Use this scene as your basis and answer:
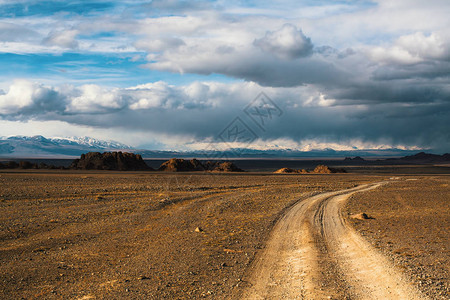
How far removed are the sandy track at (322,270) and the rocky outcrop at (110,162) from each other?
67.6m

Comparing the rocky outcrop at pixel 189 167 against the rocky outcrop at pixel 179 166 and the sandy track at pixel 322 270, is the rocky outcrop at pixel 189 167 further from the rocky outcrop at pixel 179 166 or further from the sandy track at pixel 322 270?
the sandy track at pixel 322 270

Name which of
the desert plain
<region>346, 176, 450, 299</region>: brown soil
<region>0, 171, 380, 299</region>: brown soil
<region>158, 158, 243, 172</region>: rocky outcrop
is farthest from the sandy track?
<region>158, 158, 243, 172</region>: rocky outcrop

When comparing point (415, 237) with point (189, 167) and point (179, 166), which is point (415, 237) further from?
point (189, 167)

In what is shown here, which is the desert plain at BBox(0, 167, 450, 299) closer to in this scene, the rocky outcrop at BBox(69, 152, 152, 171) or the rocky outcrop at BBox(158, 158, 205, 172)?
the rocky outcrop at BBox(158, 158, 205, 172)

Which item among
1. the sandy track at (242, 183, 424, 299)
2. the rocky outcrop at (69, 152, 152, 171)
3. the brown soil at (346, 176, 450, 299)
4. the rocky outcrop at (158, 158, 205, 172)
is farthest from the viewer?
the rocky outcrop at (158, 158, 205, 172)

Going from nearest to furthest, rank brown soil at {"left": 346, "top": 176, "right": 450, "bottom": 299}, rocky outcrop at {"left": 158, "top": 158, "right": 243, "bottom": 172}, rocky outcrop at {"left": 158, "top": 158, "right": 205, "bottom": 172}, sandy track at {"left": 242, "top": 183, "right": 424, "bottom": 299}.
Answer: sandy track at {"left": 242, "top": 183, "right": 424, "bottom": 299}
brown soil at {"left": 346, "top": 176, "right": 450, "bottom": 299}
rocky outcrop at {"left": 158, "top": 158, "right": 205, "bottom": 172}
rocky outcrop at {"left": 158, "top": 158, "right": 243, "bottom": 172}

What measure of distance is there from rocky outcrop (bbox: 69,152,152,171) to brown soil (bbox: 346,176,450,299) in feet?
199

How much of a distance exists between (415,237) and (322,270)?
667 cm

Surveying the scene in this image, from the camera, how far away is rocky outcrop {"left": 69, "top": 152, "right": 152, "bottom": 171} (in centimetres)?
7769

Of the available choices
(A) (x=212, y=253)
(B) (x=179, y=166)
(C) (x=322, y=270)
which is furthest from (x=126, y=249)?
(B) (x=179, y=166)

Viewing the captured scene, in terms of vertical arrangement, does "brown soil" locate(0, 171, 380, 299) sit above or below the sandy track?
below

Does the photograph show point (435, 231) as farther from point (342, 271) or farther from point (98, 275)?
point (98, 275)

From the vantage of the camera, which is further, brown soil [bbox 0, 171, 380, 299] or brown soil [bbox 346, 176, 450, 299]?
brown soil [bbox 346, 176, 450, 299]

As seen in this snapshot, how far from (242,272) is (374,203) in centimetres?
1981
